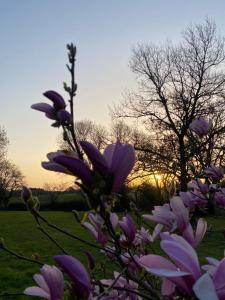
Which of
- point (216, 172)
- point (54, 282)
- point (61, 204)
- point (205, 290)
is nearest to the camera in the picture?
point (205, 290)

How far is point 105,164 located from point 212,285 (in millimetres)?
310

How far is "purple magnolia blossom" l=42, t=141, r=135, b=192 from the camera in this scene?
2.93ft

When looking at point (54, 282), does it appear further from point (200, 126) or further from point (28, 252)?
point (28, 252)

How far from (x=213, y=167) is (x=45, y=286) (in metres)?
1.69

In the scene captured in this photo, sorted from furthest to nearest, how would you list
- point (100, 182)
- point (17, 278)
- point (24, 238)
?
point (24, 238) < point (17, 278) < point (100, 182)

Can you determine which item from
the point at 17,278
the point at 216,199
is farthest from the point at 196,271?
the point at 17,278

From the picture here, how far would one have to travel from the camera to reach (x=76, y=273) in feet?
3.05

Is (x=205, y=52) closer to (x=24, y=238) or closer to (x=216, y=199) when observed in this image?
(x=24, y=238)

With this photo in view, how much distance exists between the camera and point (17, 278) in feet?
25.9

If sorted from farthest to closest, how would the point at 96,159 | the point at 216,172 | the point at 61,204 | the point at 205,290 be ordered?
the point at 61,204 < the point at 216,172 < the point at 96,159 < the point at 205,290

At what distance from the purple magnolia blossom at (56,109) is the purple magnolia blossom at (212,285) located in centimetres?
45

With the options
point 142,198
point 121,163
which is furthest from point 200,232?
point 142,198

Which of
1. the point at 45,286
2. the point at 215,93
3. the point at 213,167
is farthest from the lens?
the point at 215,93

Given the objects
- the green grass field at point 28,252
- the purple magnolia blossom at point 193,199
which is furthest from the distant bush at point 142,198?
the green grass field at point 28,252
